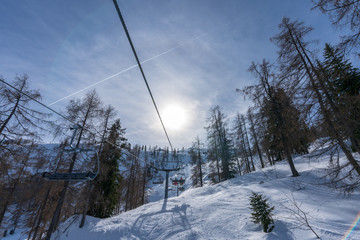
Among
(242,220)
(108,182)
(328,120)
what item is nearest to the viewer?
(328,120)

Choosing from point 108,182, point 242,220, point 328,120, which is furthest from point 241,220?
point 108,182

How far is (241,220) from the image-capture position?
273 inches

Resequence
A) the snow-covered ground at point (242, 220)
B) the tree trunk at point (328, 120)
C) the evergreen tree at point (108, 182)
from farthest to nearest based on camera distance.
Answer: the evergreen tree at point (108, 182) < the tree trunk at point (328, 120) < the snow-covered ground at point (242, 220)

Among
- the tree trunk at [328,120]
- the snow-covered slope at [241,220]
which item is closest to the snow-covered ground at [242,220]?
the snow-covered slope at [241,220]

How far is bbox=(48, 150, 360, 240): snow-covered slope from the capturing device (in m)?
5.12

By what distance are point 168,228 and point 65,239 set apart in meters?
7.98

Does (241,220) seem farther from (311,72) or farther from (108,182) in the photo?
(108,182)

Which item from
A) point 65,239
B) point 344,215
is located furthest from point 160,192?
point 344,215

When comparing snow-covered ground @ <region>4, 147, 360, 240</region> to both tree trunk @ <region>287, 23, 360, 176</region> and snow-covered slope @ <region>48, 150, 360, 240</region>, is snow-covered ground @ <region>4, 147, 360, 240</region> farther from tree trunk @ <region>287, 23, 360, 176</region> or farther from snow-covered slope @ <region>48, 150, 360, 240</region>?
tree trunk @ <region>287, 23, 360, 176</region>

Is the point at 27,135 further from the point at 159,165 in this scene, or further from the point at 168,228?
the point at 159,165

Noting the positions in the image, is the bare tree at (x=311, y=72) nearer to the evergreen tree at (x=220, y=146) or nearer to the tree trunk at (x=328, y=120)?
the tree trunk at (x=328, y=120)

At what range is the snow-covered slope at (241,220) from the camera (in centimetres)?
512

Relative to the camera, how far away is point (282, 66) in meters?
8.10

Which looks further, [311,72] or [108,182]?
[108,182]
